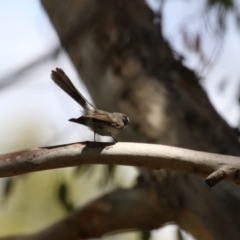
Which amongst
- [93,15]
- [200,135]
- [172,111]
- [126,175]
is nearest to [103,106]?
[172,111]

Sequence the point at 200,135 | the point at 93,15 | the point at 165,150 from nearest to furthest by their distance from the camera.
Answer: the point at 93,15 → the point at 165,150 → the point at 200,135

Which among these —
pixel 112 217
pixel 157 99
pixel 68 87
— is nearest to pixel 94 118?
pixel 68 87

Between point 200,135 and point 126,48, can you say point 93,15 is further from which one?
point 126,48

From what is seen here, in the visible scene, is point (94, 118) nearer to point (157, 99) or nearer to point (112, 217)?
point (157, 99)

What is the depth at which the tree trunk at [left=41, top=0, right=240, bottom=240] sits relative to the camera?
87.0 inches

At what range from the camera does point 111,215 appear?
261 centimetres

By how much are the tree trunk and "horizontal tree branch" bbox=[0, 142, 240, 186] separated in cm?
67

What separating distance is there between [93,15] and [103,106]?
4.52 feet

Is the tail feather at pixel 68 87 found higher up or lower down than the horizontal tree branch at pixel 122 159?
higher up

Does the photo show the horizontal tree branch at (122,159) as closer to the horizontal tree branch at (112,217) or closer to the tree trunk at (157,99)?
the tree trunk at (157,99)

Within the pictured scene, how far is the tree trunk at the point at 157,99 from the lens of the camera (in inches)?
87.0

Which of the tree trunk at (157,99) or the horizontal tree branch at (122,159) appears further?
the tree trunk at (157,99)

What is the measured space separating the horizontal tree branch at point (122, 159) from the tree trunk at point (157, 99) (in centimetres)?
67

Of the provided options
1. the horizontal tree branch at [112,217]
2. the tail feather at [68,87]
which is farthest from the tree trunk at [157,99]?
the tail feather at [68,87]
